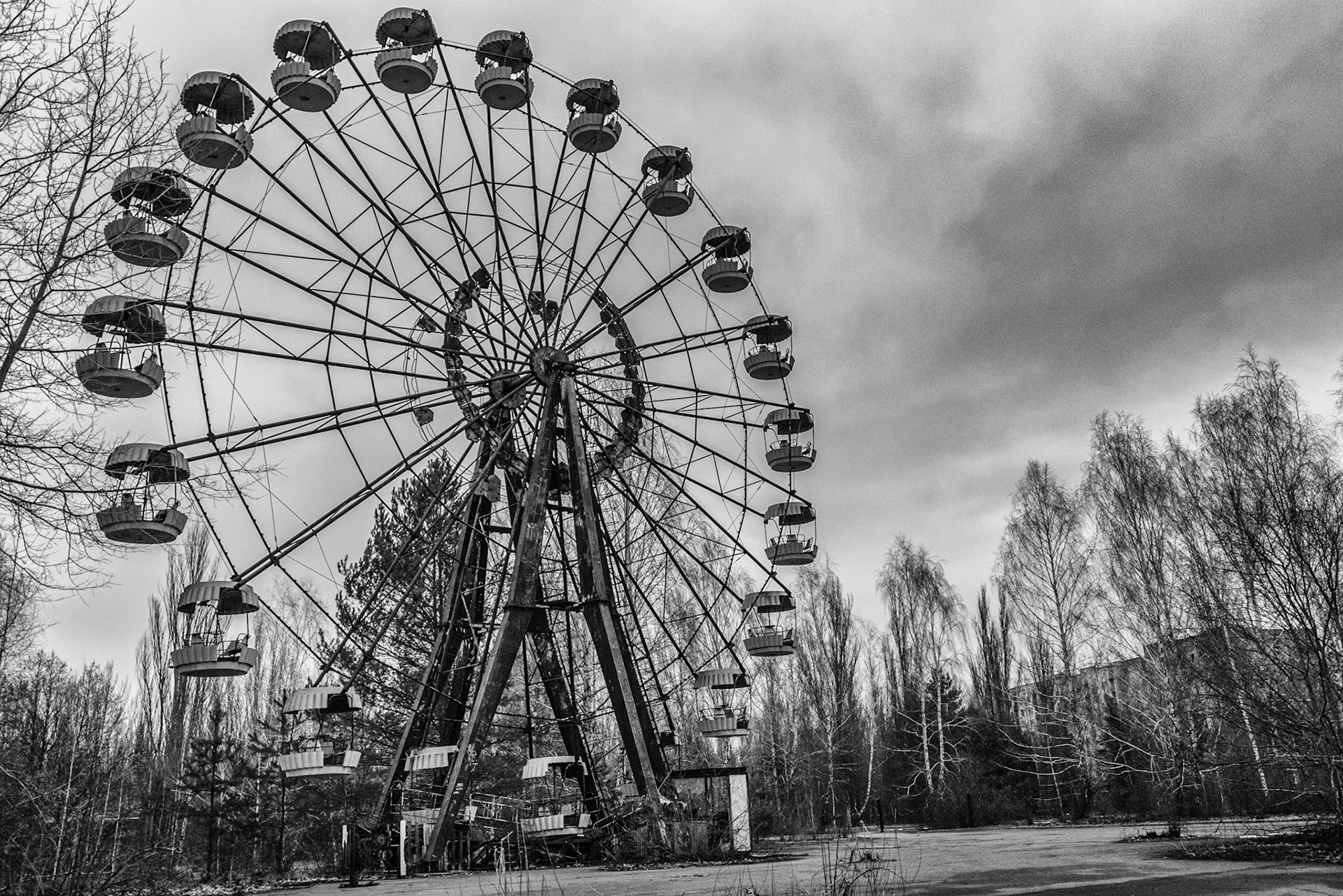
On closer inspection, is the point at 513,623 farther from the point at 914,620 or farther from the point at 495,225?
the point at 914,620

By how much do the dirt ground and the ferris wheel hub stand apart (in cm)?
867

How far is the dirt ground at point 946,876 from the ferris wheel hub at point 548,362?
8672 millimetres

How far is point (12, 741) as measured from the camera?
16.2 metres

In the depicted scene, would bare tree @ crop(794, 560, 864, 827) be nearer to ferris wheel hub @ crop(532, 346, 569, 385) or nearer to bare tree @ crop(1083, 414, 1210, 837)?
bare tree @ crop(1083, 414, 1210, 837)

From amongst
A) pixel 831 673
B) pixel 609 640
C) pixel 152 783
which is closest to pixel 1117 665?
pixel 831 673

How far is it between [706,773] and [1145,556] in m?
19.3

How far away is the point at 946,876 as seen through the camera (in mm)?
11836

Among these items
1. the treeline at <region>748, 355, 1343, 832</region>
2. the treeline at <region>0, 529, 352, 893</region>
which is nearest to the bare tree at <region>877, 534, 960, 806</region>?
the treeline at <region>748, 355, 1343, 832</region>

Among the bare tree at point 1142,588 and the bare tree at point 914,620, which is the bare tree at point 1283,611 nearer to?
the bare tree at point 1142,588

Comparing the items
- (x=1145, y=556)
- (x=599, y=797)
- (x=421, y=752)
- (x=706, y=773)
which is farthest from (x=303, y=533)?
(x=1145, y=556)

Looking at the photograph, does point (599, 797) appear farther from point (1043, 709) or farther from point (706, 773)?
point (1043, 709)

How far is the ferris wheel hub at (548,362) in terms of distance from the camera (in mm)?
19172

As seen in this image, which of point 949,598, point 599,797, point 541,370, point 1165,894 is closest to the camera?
point 1165,894

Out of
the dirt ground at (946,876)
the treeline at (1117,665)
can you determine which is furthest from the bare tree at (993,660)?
the dirt ground at (946,876)
